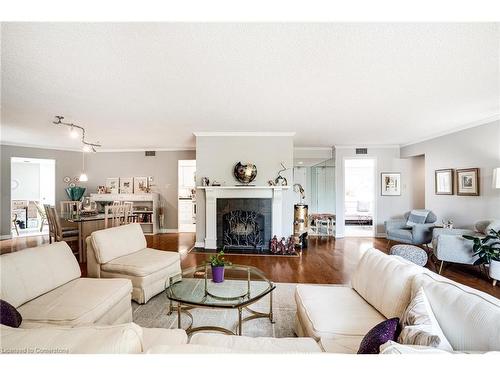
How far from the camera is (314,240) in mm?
5762

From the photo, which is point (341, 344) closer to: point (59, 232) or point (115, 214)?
point (115, 214)

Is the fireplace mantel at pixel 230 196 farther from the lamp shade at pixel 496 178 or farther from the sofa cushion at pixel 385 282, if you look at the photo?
the lamp shade at pixel 496 178

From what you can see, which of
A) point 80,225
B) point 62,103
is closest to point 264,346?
point 62,103

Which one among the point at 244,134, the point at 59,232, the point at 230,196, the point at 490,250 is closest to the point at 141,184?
the point at 59,232

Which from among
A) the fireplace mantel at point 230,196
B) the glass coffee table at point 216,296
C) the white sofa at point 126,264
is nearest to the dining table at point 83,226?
the white sofa at point 126,264

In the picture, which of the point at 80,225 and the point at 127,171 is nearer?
the point at 80,225

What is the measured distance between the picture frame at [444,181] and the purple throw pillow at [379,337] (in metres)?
4.88

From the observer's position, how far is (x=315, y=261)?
4.08 meters

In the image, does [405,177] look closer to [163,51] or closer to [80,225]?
[163,51]

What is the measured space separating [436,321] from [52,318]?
87.7 inches

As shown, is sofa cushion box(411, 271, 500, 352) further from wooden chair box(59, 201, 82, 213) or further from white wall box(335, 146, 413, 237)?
wooden chair box(59, 201, 82, 213)

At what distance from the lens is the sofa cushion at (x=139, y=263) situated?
245 cm

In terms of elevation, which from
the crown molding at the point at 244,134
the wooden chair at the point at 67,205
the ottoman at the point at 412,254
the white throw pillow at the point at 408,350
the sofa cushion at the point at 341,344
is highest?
the crown molding at the point at 244,134
